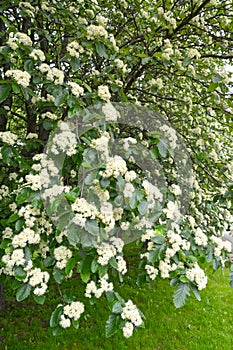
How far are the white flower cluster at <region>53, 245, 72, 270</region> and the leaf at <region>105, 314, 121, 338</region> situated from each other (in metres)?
0.39

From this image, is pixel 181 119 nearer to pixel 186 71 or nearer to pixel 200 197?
pixel 200 197

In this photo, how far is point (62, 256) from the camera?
6.20ft

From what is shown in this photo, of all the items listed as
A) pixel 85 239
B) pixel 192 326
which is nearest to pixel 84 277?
pixel 85 239

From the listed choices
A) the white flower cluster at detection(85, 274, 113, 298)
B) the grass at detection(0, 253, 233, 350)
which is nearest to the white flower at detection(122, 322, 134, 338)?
the white flower cluster at detection(85, 274, 113, 298)

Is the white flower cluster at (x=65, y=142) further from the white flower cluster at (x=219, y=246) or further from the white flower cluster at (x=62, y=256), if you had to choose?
the white flower cluster at (x=219, y=246)

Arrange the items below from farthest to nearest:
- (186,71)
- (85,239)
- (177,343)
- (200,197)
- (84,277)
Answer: (177,343), (200,197), (186,71), (84,277), (85,239)

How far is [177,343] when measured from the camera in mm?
3988

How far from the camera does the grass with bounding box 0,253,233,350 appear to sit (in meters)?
3.80

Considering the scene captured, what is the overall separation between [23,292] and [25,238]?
0.27 m

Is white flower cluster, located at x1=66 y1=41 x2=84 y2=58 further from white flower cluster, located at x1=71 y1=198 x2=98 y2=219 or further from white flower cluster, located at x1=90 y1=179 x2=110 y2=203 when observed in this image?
white flower cluster, located at x1=71 y1=198 x2=98 y2=219

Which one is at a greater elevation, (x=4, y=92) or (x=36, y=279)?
(x=4, y=92)

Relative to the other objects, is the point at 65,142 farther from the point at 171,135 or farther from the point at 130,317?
the point at 130,317

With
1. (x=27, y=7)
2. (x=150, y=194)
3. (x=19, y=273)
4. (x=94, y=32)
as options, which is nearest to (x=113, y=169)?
(x=150, y=194)

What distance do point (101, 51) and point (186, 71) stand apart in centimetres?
82
